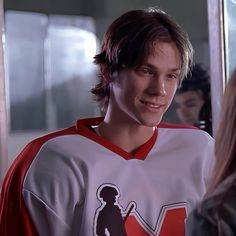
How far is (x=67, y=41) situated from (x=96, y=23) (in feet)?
0.71

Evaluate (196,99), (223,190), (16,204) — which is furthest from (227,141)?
(196,99)

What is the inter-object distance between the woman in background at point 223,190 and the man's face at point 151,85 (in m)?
0.22

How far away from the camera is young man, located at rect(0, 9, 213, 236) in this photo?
98cm

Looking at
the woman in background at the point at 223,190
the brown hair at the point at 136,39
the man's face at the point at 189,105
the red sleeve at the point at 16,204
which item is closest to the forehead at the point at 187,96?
the man's face at the point at 189,105

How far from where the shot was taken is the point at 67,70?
12.0ft

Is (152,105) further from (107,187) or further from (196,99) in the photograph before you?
(196,99)

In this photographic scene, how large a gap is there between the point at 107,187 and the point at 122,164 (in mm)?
54

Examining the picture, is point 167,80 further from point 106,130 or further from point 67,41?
point 67,41

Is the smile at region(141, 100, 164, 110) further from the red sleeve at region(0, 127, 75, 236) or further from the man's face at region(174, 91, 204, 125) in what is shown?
the man's face at region(174, 91, 204, 125)

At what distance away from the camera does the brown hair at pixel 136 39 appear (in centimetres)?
102

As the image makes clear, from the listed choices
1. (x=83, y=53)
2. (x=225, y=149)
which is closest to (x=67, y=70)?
(x=83, y=53)

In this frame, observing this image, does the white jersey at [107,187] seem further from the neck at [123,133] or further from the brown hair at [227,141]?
the brown hair at [227,141]

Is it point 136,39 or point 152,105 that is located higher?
point 136,39

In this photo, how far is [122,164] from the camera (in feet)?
3.36
